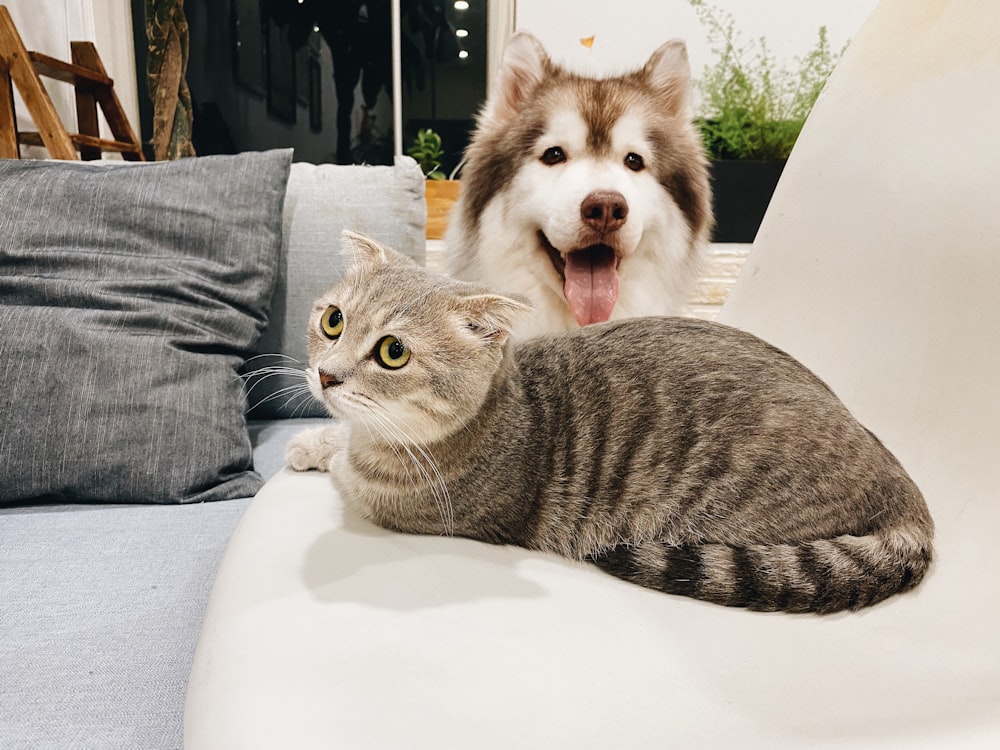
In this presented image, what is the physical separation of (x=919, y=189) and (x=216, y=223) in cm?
133

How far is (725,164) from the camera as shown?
2178 millimetres

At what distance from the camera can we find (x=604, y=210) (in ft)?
3.95

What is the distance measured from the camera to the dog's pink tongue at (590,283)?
1306 mm

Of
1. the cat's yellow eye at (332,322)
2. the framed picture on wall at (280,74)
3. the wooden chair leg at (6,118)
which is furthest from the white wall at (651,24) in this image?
the cat's yellow eye at (332,322)

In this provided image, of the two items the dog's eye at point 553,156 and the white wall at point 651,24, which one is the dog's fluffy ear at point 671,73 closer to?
the dog's eye at point 553,156

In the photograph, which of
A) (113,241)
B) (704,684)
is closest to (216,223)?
(113,241)

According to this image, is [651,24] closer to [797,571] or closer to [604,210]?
[604,210]

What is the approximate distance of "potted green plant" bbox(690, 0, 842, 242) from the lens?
221 centimetres

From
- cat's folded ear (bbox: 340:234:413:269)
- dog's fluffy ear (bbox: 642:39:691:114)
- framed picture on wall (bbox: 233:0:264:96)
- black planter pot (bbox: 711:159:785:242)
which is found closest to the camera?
cat's folded ear (bbox: 340:234:413:269)

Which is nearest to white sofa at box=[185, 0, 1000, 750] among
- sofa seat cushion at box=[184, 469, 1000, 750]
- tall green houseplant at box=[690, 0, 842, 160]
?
sofa seat cushion at box=[184, 469, 1000, 750]

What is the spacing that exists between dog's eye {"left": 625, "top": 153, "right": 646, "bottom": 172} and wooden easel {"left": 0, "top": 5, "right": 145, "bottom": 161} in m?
1.78

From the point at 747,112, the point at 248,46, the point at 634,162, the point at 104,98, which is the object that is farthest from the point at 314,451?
the point at 248,46

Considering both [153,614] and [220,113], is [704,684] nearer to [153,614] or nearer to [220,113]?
[153,614]

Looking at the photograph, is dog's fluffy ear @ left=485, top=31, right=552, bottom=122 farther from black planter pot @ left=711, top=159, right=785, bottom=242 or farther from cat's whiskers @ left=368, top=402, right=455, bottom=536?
black planter pot @ left=711, top=159, right=785, bottom=242
